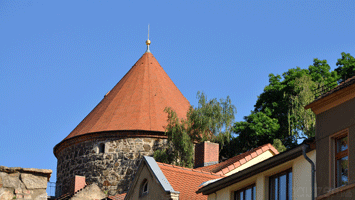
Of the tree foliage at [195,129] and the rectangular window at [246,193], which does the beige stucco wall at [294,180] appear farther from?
the tree foliage at [195,129]

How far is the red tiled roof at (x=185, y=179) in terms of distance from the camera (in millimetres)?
16391

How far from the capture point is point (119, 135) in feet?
108

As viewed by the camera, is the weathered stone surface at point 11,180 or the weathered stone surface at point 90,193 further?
the weathered stone surface at point 90,193

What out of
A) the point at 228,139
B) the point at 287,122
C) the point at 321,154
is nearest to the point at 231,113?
the point at 228,139

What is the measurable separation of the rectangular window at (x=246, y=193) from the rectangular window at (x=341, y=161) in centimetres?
307

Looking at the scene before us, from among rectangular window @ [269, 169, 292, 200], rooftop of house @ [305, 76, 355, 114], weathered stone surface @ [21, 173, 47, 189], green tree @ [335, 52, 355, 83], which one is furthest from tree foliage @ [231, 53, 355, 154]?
weathered stone surface @ [21, 173, 47, 189]

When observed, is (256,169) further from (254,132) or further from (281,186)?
(254,132)

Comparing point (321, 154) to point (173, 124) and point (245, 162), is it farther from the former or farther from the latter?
point (173, 124)

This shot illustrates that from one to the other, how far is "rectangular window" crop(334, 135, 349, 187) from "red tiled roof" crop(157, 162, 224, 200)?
635 centimetres

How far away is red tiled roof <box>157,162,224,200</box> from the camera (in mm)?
16391

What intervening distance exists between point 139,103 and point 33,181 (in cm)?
2709

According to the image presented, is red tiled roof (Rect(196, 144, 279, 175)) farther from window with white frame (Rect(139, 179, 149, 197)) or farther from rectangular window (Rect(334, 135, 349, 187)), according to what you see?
rectangular window (Rect(334, 135, 349, 187))

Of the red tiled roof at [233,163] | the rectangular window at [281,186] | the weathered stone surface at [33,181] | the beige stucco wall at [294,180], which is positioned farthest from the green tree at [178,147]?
the weathered stone surface at [33,181]

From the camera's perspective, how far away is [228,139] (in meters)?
31.9
